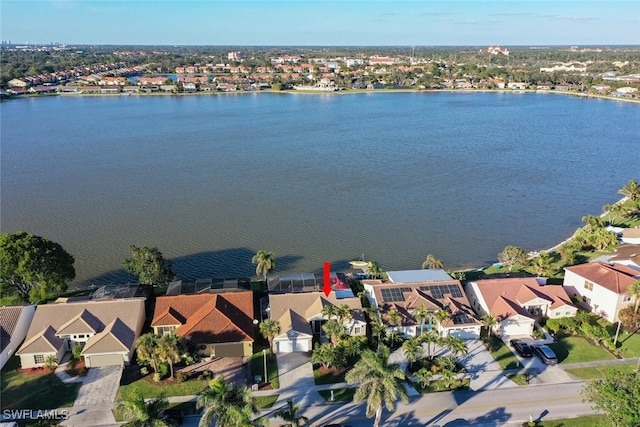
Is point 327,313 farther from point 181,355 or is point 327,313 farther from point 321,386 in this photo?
point 181,355

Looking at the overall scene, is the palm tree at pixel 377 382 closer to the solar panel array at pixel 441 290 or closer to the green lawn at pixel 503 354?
the green lawn at pixel 503 354

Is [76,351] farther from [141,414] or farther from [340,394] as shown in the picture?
[340,394]

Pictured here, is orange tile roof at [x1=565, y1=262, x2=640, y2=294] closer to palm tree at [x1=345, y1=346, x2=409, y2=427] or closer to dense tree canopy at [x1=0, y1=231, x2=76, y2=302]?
palm tree at [x1=345, y1=346, x2=409, y2=427]

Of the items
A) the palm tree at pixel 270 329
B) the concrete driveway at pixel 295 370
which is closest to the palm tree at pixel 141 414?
the concrete driveway at pixel 295 370

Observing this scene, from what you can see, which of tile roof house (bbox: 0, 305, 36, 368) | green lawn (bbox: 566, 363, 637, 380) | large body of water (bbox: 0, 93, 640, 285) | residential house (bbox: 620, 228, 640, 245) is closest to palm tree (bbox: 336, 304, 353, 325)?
green lawn (bbox: 566, 363, 637, 380)

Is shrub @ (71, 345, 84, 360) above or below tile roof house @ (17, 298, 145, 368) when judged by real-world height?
below

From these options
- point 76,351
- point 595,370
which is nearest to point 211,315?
point 76,351
